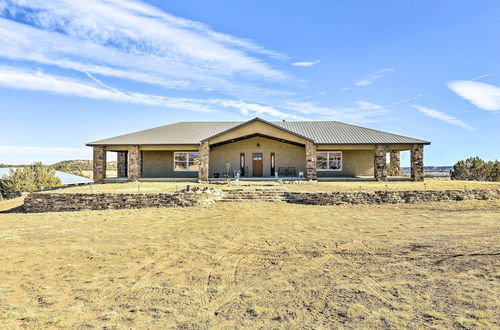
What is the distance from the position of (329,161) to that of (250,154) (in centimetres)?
692

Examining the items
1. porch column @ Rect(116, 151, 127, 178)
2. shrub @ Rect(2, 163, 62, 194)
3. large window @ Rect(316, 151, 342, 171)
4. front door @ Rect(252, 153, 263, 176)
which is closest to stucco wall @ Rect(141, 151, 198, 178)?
porch column @ Rect(116, 151, 127, 178)

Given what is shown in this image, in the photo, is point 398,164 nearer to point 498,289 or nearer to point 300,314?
point 498,289

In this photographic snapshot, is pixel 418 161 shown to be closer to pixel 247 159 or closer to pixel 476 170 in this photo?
pixel 476 170

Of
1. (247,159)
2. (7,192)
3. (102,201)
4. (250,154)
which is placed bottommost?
(7,192)

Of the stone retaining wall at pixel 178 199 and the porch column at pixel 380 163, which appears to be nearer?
the stone retaining wall at pixel 178 199

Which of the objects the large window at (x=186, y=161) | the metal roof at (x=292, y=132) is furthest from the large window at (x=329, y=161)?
the large window at (x=186, y=161)

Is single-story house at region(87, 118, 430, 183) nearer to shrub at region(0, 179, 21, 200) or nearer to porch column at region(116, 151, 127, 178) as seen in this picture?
porch column at region(116, 151, 127, 178)

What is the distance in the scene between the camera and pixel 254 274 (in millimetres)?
5363

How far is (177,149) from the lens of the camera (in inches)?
874

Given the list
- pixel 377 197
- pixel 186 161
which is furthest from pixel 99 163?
pixel 377 197

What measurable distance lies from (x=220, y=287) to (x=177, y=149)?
18.4 metres

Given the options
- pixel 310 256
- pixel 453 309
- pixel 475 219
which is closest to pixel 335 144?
pixel 475 219

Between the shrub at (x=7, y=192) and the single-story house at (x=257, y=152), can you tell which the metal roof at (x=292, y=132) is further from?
the shrub at (x=7, y=192)

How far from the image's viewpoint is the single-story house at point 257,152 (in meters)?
21.6
